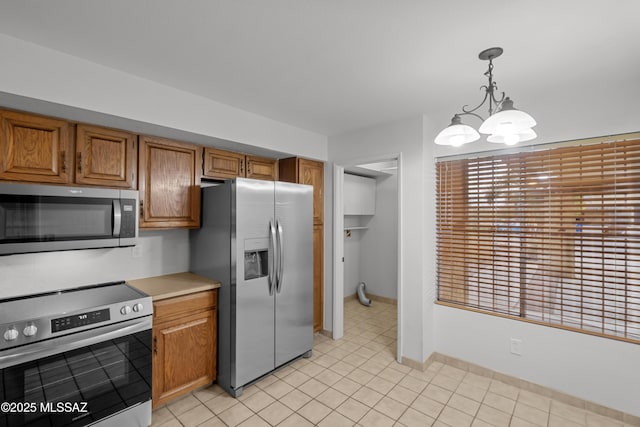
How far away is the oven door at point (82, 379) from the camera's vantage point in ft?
5.09

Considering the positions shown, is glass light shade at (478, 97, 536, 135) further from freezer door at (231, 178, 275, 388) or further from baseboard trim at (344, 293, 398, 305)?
baseboard trim at (344, 293, 398, 305)

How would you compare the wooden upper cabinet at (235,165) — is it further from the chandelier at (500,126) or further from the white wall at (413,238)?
the chandelier at (500,126)

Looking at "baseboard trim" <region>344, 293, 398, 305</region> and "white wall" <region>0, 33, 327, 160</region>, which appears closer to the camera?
"white wall" <region>0, 33, 327, 160</region>

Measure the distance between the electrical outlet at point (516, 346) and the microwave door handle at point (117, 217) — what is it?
10.7ft

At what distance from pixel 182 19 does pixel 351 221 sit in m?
3.94

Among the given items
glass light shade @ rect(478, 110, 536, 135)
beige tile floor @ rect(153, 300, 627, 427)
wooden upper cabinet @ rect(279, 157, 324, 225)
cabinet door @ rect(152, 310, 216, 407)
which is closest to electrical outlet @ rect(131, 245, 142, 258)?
cabinet door @ rect(152, 310, 216, 407)

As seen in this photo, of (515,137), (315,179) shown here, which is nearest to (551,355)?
(515,137)

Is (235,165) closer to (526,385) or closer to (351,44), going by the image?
(351,44)

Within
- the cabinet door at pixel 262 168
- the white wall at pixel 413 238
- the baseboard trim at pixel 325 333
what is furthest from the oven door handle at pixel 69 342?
the white wall at pixel 413 238

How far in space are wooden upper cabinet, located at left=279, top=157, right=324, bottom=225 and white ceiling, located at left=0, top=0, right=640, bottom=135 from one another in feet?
3.13

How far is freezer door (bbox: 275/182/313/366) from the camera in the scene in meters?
2.72

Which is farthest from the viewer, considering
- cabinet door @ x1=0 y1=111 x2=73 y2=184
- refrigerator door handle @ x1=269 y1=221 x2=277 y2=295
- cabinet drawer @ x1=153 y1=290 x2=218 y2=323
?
refrigerator door handle @ x1=269 y1=221 x2=277 y2=295

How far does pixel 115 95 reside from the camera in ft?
6.48

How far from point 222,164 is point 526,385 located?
3278mm
